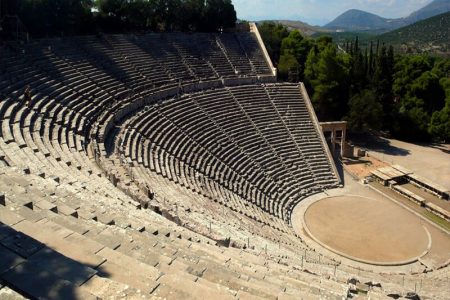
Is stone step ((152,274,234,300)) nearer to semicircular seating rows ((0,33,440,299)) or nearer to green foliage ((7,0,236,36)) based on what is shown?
semicircular seating rows ((0,33,440,299))

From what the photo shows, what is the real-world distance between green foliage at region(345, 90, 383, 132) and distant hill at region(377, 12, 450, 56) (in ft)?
340

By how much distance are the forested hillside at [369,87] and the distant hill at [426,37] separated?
94.8 meters

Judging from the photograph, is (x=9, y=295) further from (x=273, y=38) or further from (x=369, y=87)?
(x=273, y=38)

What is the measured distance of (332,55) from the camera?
3684 cm

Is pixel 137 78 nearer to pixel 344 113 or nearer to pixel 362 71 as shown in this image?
pixel 344 113

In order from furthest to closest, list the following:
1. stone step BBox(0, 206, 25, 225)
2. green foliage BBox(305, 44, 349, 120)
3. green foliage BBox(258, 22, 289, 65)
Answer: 1. green foliage BBox(258, 22, 289, 65)
2. green foliage BBox(305, 44, 349, 120)
3. stone step BBox(0, 206, 25, 225)

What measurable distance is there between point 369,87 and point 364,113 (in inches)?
253

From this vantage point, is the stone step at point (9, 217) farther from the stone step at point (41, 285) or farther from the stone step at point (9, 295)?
the stone step at point (9, 295)

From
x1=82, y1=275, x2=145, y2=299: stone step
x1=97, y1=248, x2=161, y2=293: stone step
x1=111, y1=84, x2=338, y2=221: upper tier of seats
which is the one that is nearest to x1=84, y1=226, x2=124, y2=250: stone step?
x1=97, y1=248, x2=161, y2=293: stone step

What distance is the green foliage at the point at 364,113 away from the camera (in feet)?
114

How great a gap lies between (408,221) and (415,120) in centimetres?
1728

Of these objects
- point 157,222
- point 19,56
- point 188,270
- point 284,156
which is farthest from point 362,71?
point 188,270

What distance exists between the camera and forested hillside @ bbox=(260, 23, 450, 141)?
120 feet

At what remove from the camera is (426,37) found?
163m
